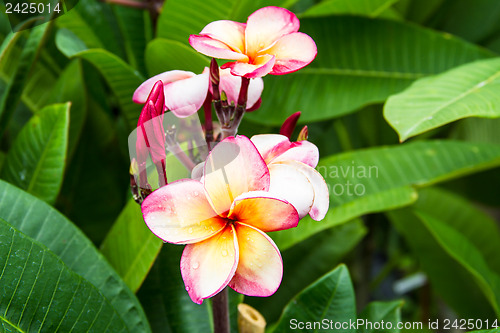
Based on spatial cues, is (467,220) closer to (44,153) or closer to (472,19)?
(472,19)

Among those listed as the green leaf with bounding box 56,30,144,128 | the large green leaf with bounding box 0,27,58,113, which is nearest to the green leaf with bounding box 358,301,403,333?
the green leaf with bounding box 56,30,144,128

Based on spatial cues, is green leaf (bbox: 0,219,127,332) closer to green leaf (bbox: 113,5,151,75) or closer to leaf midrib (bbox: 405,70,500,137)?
leaf midrib (bbox: 405,70,500,137)

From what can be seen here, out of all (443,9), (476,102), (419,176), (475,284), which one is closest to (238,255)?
(476,102)

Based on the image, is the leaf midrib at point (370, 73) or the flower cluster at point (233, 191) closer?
the flower cluster at point (233, 191)

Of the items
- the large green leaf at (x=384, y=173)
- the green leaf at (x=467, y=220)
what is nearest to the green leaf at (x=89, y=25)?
the large green leaf at (x=384, y=173)

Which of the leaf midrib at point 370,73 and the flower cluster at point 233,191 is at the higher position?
the flower cluster at point 233,191

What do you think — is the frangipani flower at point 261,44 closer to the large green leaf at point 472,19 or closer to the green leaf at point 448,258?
the green leaf at point 448,258
